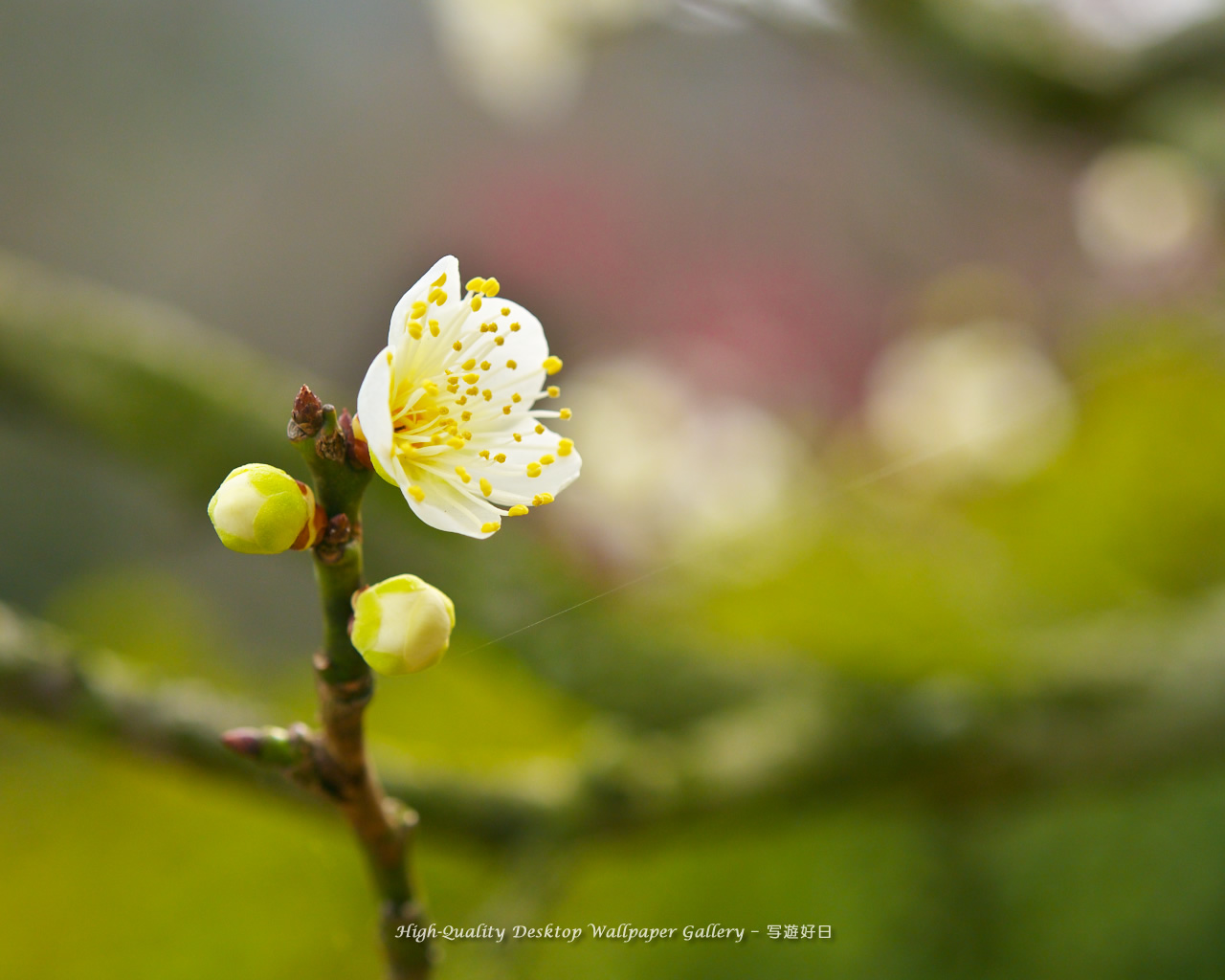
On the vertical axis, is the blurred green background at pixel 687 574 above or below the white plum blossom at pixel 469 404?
above

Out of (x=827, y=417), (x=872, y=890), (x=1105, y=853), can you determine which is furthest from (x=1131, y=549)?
(x=827, y=417)

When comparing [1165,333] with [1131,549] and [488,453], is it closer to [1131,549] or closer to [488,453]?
[1131,549]

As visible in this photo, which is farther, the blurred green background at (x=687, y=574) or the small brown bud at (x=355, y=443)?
the blurred green background at (x=687, y=574)

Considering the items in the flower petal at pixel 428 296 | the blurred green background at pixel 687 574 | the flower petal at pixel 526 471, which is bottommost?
the flower petal at pixel 526 471

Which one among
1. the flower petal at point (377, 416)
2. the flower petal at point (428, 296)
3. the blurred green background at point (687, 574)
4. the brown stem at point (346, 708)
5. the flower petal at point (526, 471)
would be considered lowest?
the brown stem at point (346, 708)
